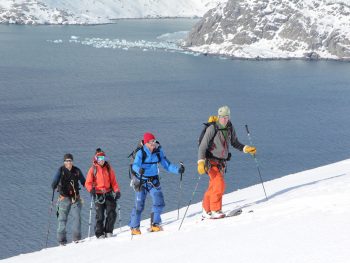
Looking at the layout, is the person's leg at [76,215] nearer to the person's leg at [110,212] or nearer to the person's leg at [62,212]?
the person's leg at [62,212]

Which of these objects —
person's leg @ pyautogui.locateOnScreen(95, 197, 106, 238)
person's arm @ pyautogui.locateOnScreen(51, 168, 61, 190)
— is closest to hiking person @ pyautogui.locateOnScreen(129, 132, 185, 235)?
person's leg @ pyautogui.locateOnScreen(95, 197, 106, 238)

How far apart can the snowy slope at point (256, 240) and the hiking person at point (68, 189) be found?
2.36 meters

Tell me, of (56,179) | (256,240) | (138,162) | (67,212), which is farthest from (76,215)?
(256,240)

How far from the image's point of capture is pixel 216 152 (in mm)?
14664

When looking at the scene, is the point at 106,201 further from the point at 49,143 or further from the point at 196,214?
the point at 49,143

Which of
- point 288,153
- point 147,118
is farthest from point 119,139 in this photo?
point 288,153

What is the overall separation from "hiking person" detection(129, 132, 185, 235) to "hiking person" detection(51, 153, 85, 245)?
2.14 meters

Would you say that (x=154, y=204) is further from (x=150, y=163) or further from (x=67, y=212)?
(x=67, y=212)

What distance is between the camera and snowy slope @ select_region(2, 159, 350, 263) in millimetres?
9289

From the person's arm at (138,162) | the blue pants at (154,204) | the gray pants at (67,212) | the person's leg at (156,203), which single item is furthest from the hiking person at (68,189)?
the person's leg at (156,203)

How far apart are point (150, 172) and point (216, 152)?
1709mm

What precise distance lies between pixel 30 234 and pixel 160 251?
3543 cm

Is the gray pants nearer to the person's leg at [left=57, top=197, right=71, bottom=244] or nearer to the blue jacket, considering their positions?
the person's leg at [left=57, top=197, right=71, bottom=244]

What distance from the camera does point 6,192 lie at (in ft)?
183
